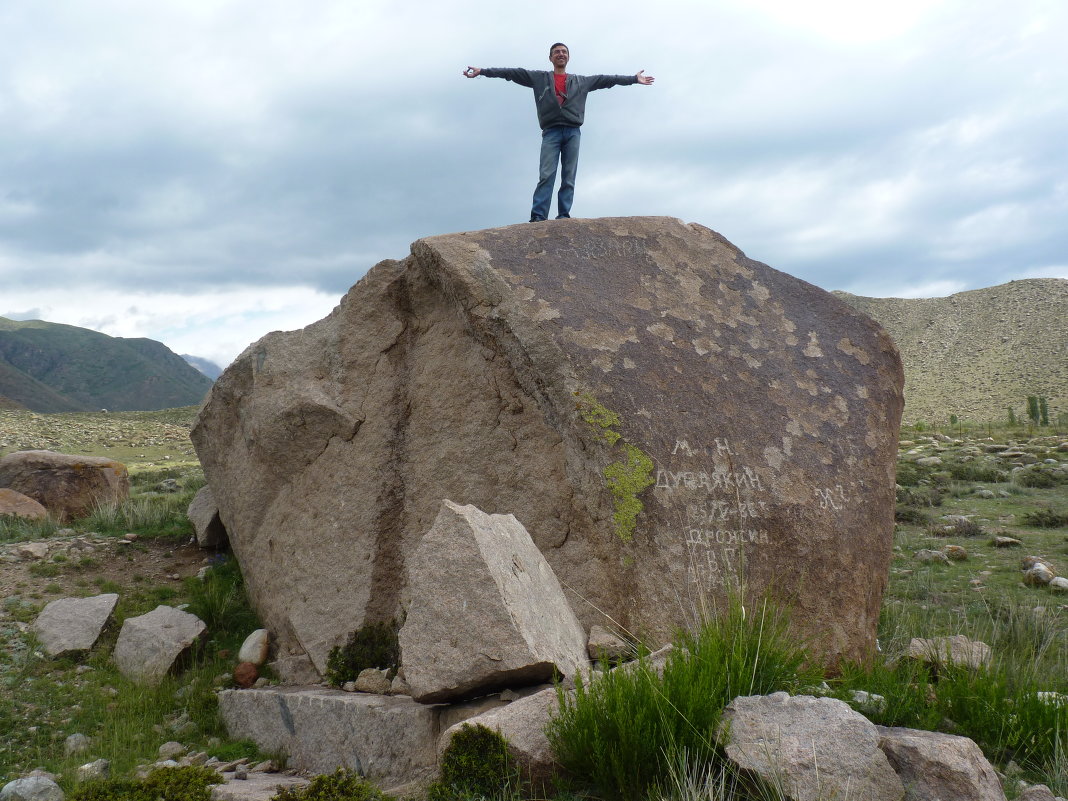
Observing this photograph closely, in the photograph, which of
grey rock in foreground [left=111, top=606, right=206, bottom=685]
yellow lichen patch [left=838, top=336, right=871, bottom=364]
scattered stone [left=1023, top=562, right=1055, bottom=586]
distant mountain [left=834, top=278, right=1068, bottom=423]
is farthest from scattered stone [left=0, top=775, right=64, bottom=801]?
distant mountain [left=834, top=278, right=1068, bottom=423]

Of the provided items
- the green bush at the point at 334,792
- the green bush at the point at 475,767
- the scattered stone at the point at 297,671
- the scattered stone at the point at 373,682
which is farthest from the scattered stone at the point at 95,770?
the green bush at the point at 475,767

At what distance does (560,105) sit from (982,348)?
178 ft

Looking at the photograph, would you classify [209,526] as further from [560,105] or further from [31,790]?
[560,105]

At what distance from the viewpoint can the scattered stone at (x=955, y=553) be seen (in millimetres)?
8984

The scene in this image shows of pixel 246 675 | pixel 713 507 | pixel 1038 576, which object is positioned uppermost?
pixel 713 507

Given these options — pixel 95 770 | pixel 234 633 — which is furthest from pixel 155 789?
pixel 234 633

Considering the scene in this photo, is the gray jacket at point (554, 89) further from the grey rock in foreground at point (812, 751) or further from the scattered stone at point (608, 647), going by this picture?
the grey rock in foreground at point (812, 751)

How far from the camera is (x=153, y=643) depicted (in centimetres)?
665

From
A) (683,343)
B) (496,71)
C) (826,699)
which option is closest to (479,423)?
(683,343)

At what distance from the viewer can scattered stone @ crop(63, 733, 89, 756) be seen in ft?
17.9

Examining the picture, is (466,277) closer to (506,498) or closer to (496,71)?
(506,498)

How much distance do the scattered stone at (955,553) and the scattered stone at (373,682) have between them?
664 cm

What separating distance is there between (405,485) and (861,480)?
3.21 metres

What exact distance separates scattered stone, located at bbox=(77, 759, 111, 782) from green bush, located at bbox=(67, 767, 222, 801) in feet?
5.80
